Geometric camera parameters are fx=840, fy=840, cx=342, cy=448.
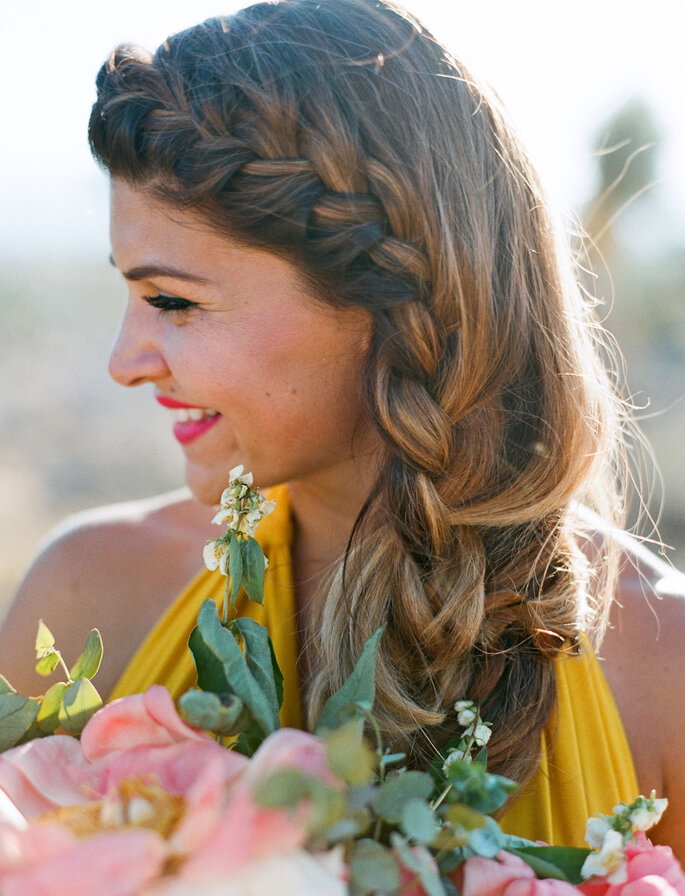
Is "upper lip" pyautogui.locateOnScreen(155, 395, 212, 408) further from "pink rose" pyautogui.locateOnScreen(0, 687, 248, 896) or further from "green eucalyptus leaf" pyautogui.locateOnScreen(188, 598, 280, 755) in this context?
"pink rose" pyautogui.locateOnScreen(0, 687, 248, 896)

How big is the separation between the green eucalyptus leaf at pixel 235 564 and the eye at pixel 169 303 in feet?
1.62

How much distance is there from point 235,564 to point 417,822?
440 millimetres

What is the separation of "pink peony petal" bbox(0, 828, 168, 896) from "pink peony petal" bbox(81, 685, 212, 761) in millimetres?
160

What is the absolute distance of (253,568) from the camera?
954 millimetres

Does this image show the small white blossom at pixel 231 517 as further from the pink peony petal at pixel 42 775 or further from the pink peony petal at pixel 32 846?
the pink peony petal at pixel 32 846

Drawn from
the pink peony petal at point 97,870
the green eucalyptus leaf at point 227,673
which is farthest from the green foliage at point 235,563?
the pink peony petal at point 97,870

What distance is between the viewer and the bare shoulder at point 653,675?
133 cm

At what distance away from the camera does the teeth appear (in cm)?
138

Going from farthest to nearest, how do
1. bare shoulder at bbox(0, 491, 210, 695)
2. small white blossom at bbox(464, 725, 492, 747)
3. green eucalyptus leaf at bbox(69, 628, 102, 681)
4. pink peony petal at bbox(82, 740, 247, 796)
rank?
bare shoulder at bbox(0, 491, 210, 695) < small white blossom at bbox(464, 725, 492, 747) < green eucalyptus leaf at bbox(69, 628, 102, 681) < pink peony petal at bbox(82, 740, 247, 796)

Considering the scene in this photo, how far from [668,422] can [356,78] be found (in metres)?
7.53

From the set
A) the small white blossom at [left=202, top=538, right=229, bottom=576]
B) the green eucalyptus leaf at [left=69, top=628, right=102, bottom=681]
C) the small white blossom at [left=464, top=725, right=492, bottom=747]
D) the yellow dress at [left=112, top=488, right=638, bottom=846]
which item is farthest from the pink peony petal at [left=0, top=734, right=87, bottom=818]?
the yellow dress at [left=112, top=488, right=638, bottom=846]

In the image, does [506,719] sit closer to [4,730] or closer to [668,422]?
[4,730]

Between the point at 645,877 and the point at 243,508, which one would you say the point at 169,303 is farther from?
the point at 645,877

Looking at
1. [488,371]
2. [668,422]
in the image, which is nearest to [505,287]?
[488,371]
